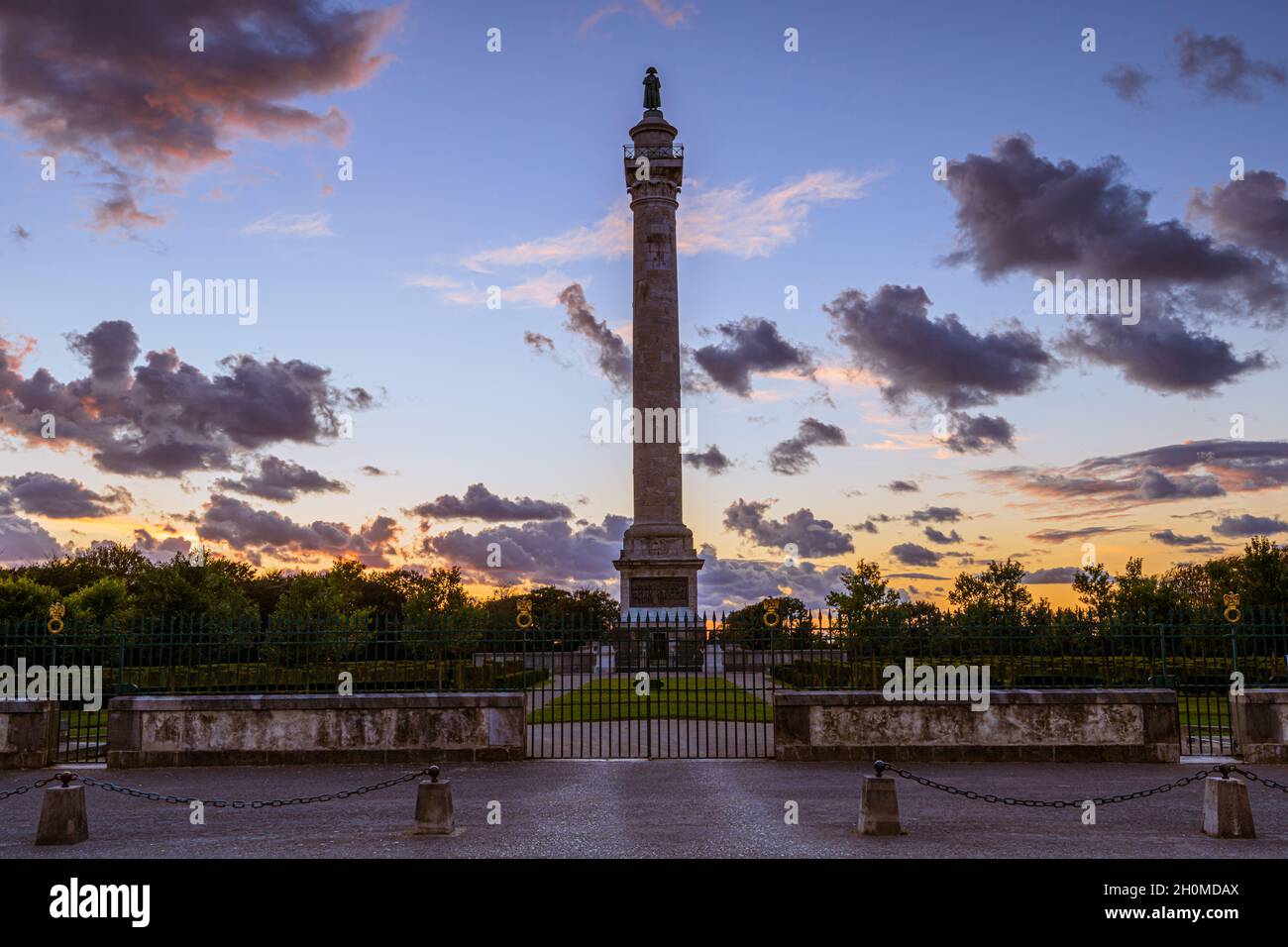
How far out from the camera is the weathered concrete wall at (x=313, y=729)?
16.6 metres

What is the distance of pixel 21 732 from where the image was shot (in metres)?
16.9

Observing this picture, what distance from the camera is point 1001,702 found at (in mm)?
16500

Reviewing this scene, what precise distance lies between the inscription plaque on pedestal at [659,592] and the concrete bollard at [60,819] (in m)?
30.7

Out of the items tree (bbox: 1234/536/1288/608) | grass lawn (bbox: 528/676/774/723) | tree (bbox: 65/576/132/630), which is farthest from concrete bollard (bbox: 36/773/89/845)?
tree (bbox: 1234/536/1288/608)

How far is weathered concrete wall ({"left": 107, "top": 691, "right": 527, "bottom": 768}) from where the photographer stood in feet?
54.3

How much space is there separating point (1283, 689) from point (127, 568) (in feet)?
276

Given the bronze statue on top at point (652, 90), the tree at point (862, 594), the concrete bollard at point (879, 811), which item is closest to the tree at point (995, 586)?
the tree at point (862, 594)

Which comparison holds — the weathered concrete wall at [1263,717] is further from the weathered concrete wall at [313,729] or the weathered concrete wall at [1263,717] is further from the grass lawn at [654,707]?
the weathered concrete wall at [313,729]

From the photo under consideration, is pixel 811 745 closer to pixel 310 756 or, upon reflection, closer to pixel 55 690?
pixel 310 756

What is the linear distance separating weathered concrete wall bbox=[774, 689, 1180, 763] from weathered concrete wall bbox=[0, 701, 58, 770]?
13.0 metres

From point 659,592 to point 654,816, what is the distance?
1164 inches

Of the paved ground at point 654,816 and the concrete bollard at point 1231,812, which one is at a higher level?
the concrete bollard at point 1231,812

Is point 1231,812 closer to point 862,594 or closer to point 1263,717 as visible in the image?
point 1263,717
